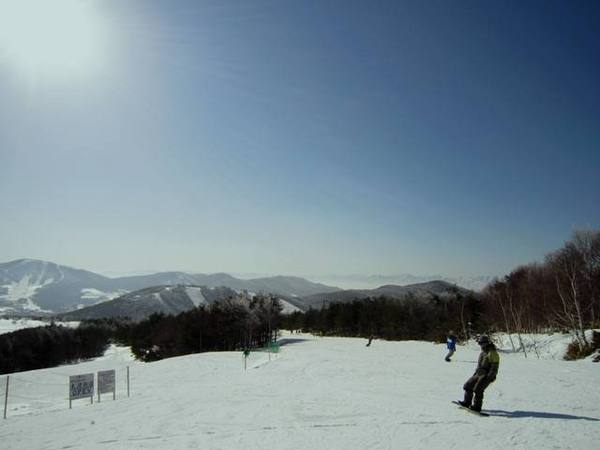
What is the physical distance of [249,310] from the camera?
7531 cm

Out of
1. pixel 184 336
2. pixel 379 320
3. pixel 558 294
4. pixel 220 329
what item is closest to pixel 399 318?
pixel 379 320

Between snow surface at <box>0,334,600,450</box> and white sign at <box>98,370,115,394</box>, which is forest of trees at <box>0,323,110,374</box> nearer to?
white sign at <box>98,370,115,394</box>

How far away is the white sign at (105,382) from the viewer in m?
20.5

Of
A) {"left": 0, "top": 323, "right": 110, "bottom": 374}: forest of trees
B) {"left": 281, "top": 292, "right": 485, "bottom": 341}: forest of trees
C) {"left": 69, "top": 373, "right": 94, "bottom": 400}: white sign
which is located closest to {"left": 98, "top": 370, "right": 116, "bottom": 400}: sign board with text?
{"left": 69, "top": 373, "right": 94, "bottom": 400}: white sign

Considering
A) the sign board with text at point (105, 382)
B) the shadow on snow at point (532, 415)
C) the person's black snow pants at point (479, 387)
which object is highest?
the person's black snow pants at point (479, 387)

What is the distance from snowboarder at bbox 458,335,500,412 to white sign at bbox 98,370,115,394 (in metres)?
18.5

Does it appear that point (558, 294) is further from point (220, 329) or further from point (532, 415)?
point (220, 329)

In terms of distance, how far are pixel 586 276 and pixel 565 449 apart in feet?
147

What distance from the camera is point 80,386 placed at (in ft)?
65.5

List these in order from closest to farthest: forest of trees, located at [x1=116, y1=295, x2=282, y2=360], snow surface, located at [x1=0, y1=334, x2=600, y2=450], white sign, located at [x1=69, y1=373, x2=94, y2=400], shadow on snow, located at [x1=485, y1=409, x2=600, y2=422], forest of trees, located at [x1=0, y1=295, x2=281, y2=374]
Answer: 1. snow surface, located at [x1=0, y1=334, x2=600, y2=450]
2. shadow on snow, located at [x1=485, y1=409, x2=600, y2=422]
3. white sign, located at [x1=69, y1=373, x2=94, y2=400]
4. forest of trees, located at [x1=116, y1=295, x2=282, y2=360]
5. forest of trees, located at [x1=0, y1=295, x2=281, y2=374]

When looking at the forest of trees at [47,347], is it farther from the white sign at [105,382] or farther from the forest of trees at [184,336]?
the white sign at [105,382]

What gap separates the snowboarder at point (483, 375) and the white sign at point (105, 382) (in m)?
18.5

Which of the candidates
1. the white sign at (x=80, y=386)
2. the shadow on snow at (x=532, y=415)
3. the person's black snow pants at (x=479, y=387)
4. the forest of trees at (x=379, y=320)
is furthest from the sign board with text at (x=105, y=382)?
the forest of trees at (x=379, y=320)

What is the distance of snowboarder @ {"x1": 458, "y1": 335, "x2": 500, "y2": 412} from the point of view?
1095 cm
